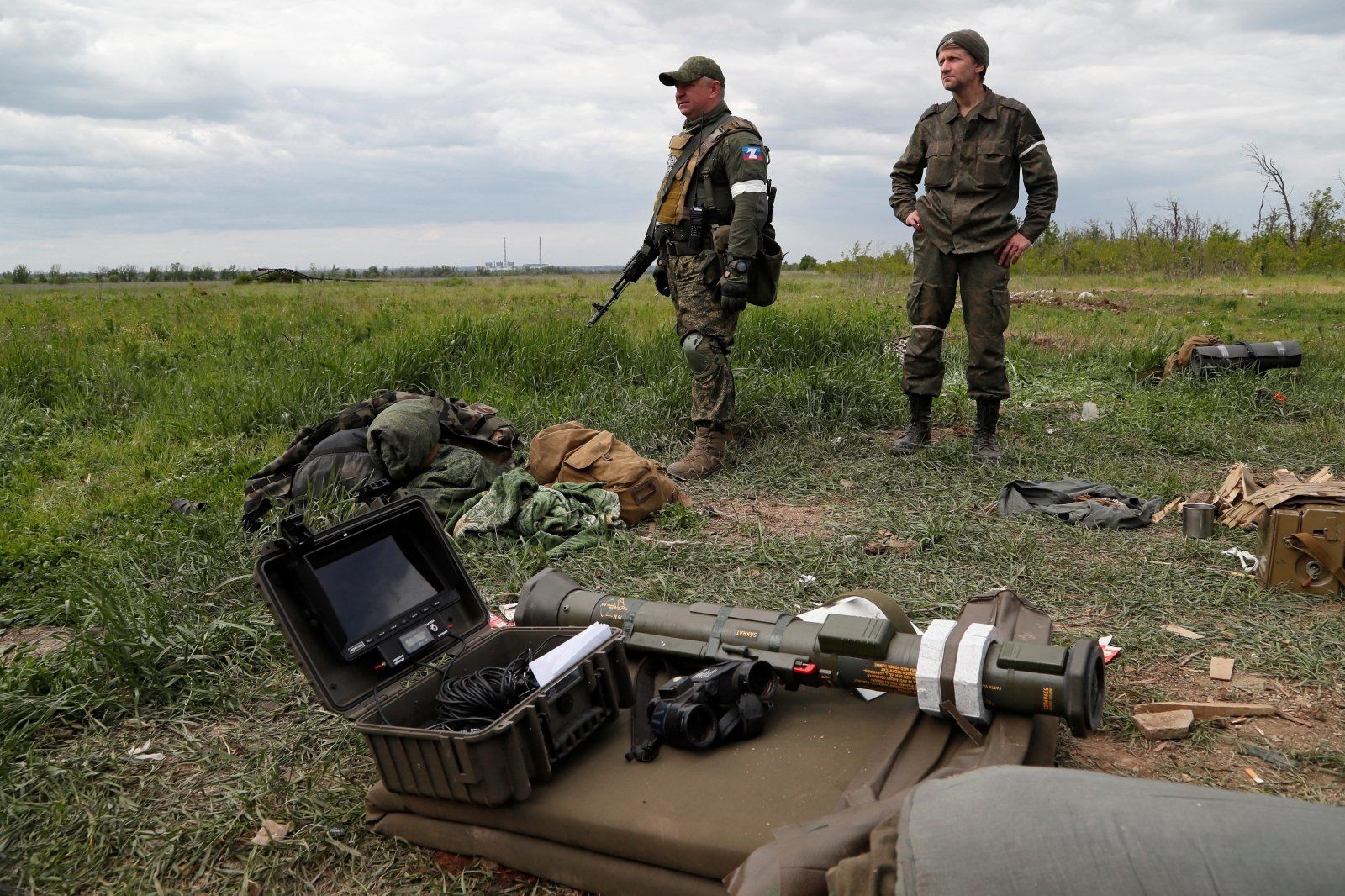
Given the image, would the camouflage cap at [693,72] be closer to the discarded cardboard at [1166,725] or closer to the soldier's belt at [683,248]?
the soldier's belt at [683,248]

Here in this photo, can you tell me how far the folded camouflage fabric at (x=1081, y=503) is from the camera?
422cm

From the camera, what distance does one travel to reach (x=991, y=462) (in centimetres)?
535

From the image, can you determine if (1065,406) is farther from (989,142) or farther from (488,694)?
(488,694)

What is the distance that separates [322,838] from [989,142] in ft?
15.4

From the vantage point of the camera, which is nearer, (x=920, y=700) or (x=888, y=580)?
(x=920, y=700)

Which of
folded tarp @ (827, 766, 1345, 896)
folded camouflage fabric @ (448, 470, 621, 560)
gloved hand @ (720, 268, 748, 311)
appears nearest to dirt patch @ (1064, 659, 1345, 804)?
folded tarp @ (827, 766, 1345, 896)

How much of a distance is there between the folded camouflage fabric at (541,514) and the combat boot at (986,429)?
2.32 metres

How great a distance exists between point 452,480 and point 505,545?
62cm

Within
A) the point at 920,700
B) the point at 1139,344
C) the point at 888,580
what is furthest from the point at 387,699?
the point at 1139,344

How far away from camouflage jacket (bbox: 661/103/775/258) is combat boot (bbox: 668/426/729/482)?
1.04 metres

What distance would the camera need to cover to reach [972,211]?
524 centimetres

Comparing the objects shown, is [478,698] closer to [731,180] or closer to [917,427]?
[731,180]

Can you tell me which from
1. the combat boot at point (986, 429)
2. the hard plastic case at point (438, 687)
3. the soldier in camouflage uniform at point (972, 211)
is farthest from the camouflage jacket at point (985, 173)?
the hard plastic case at point (438, 687)

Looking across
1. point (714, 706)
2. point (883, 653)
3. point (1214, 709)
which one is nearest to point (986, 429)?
point (1214, 709)
